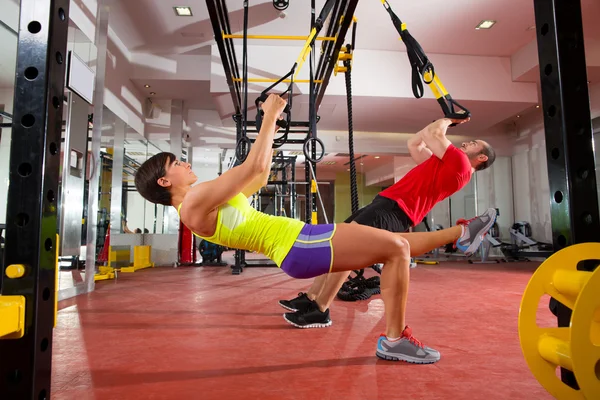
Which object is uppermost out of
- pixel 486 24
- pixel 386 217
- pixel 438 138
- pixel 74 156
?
pixel 486 24

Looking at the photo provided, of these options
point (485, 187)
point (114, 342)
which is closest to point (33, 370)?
point (114, 342)

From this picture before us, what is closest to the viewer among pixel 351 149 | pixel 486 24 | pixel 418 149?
pixel 418 149

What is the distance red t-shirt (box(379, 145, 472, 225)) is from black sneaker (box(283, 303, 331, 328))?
0.81 m

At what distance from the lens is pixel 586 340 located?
655mm

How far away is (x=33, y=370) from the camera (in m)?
0.73

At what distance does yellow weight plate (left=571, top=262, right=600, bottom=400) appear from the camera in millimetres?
649

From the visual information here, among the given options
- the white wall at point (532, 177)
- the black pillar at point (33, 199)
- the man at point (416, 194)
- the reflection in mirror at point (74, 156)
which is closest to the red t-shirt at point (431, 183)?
the man at point (416, 194)

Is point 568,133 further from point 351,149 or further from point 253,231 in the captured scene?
point 351,149

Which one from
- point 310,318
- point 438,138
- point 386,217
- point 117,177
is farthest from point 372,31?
point 310,318

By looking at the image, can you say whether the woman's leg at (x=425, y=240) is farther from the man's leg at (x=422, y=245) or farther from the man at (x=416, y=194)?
the man at (x=416, y=194)

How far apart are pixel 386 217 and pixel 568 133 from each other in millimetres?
1432

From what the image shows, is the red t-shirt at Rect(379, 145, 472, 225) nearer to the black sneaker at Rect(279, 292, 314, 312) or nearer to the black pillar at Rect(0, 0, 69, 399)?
the black sneaker at Rect(279, 292, 314, 312)

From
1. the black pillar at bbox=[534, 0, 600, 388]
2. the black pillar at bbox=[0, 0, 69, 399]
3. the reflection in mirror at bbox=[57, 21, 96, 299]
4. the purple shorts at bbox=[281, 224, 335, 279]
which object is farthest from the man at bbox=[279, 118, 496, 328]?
the reflection in mirror at bbox=[57, 21, 96, 299]

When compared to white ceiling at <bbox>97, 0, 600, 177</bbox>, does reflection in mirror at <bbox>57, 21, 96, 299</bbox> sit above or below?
below
